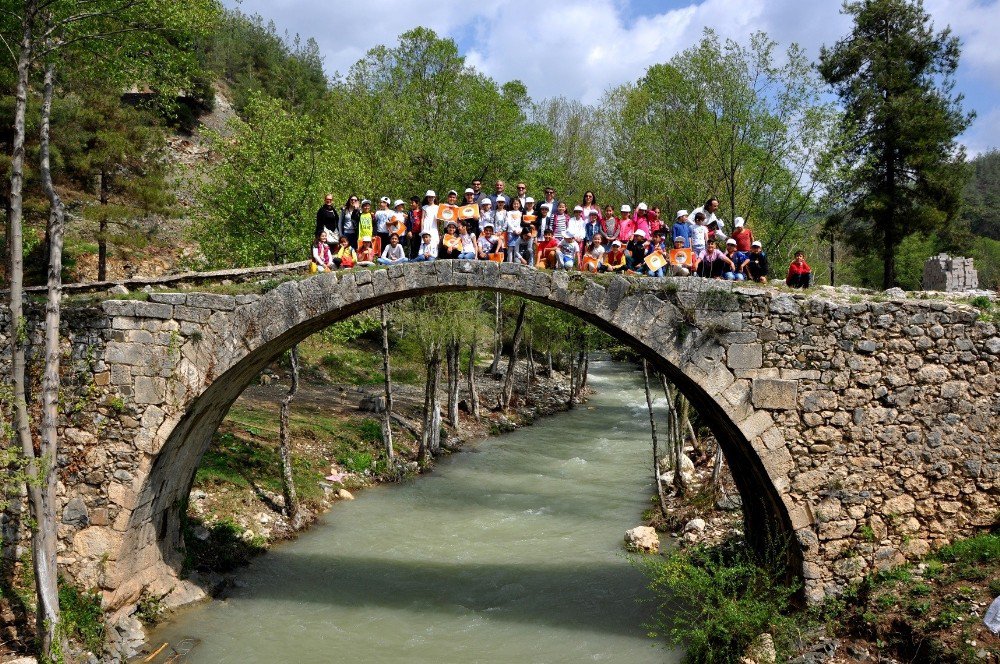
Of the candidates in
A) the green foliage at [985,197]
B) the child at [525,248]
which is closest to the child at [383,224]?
the child at [525,248]

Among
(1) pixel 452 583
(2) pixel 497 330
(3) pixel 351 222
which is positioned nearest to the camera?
(3) pixel 351 222

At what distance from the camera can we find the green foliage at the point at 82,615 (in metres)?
9.43

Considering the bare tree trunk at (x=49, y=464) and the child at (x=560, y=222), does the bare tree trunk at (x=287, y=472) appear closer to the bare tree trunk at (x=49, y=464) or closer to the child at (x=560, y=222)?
the bare tree trunk at (x=49, y=464)

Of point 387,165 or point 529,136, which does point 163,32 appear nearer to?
point 387,165

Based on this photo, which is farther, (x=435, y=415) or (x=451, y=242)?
(x=435, y=415)

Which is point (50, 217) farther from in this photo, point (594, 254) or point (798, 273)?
point (798, 273)

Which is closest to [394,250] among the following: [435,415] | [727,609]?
[727,609]

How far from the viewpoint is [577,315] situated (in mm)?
9906

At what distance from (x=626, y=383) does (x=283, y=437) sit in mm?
26170

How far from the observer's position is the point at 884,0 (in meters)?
20.1

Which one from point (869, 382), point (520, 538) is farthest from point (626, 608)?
point (869, 382)

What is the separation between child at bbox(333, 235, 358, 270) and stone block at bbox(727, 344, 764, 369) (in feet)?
18.0

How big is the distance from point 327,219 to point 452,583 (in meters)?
6.69

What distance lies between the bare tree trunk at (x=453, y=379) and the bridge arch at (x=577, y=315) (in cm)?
1307
